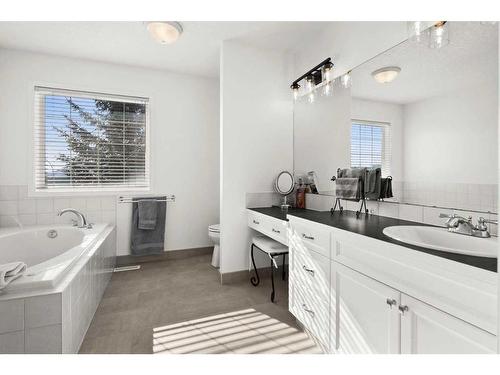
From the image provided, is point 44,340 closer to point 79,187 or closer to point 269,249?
point 269,249

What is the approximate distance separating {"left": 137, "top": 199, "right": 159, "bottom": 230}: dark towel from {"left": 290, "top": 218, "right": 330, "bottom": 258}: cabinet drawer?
1925 mm

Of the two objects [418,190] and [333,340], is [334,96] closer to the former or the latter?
[418,190]

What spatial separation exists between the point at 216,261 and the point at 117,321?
122cm

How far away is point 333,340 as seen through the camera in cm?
130

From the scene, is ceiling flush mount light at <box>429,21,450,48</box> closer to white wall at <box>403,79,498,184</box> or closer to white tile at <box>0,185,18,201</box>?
white wall at <box>403,79,498,184</box>

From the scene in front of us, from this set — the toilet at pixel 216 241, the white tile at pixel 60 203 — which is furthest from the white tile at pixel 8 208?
the toilet at pixel 216 241

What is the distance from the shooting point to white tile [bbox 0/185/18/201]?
8.29 feet

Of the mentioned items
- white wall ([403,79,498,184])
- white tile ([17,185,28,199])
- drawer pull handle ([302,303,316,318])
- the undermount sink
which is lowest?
drawer pull handle ([302,303,316,318])

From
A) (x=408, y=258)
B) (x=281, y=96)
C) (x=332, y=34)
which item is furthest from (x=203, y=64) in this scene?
(x=408, y=258)

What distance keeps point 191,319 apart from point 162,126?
2296mm

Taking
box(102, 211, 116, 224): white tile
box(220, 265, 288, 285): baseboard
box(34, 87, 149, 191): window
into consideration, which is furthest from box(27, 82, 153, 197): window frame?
box(220, 265, 288, 285): baseboard
